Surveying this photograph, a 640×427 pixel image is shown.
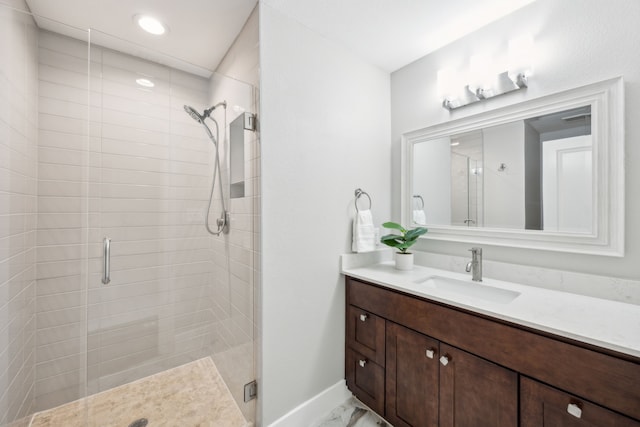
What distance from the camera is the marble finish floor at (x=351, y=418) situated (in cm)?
152

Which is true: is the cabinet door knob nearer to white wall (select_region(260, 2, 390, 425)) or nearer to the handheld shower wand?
white wall (select_region(260, 2, 390, 425))

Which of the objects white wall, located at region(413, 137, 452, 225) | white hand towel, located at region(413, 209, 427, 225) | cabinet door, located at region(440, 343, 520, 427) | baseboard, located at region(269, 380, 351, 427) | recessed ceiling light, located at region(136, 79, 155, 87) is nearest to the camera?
cabinet door, located at region(440, 343, 520, 427)

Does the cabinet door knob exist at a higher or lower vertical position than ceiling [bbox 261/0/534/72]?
lower

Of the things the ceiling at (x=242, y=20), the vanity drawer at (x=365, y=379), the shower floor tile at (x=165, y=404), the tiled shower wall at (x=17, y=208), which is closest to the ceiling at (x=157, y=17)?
the ceiling at (x=242, y=20)

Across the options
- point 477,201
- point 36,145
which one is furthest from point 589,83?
point 36,145

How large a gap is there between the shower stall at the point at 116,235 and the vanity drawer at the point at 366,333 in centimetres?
65

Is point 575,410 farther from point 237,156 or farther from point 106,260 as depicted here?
point 106,260

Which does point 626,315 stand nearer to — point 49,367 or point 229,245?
point 229,245

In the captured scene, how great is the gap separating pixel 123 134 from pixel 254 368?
4.81ft

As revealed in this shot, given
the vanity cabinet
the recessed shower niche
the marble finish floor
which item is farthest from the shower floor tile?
the recessed shower niche

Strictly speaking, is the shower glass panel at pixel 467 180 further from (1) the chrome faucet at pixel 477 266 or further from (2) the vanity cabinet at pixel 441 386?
(2) the vanity cabinet at pixel 441 386

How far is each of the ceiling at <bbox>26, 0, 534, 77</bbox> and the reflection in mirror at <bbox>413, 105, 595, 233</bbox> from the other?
0.67 meters

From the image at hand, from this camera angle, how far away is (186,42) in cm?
171

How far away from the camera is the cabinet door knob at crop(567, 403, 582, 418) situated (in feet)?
2.80
